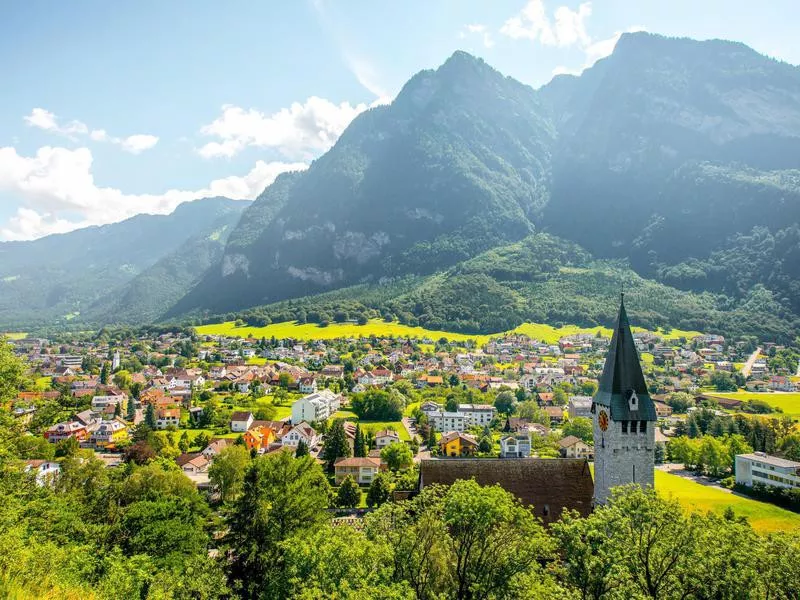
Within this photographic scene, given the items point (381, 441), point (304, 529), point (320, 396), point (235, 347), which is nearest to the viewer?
point (304, 529)

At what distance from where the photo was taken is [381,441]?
70.3 m

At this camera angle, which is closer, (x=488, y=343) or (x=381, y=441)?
(x=381, y=441)

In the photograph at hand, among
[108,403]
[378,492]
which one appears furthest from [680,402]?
[108,403]

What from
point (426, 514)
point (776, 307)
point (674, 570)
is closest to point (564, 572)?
point (674, 570)

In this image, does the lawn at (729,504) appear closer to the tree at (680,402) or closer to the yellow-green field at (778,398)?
the tree at (680,402)

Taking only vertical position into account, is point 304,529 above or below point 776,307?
below

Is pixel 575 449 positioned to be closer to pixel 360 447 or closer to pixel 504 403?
pixel 360 447

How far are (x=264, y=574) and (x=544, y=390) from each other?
90244 mm

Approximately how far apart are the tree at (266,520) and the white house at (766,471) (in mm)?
47835

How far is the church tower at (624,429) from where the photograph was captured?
2616 cm

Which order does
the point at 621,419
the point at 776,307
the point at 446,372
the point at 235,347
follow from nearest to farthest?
the point at 621,419 → the point at 446,372 → the point at 235,347 → the point at 776,307

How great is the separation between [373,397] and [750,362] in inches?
4385

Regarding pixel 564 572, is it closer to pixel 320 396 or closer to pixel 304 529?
pixel 304 529

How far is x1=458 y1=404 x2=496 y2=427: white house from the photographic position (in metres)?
85.9
